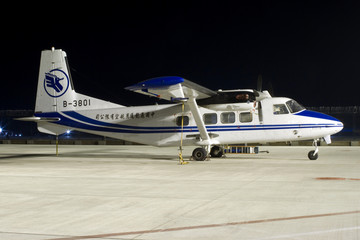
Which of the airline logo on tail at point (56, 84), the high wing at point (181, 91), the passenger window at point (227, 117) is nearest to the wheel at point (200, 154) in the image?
the high wing at point (181, 91)

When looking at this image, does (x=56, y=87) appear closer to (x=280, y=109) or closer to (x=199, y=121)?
(x=199, y=121)

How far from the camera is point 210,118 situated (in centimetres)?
2172

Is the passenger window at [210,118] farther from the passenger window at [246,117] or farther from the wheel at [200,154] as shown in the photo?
the wheel at [200,154]

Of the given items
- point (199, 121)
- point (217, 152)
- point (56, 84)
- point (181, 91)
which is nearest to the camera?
point (181, 91)

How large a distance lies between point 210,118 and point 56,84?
905cm

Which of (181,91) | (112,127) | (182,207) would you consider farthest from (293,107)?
(182,207)

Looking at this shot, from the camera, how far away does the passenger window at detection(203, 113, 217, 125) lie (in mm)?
21625

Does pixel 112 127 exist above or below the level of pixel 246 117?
below

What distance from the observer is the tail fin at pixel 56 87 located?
23344 mm

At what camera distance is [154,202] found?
8797 millimetres

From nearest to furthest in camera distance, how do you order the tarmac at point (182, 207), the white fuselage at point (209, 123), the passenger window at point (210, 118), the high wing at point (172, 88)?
the tarmac at point (182, 207) → the high wing at point (172, 88) → the white fuselage at point (209, 123) → the passenger window at point (210, 118)

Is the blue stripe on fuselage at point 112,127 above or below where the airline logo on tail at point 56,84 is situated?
below

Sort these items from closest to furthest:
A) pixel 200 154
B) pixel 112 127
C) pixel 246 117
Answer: pixel 200 154 → pixel 246 117 → pixel 112 127

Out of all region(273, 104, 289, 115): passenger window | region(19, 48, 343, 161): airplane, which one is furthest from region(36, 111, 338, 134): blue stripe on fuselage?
region(273, 104, 289, 115): passenger window
